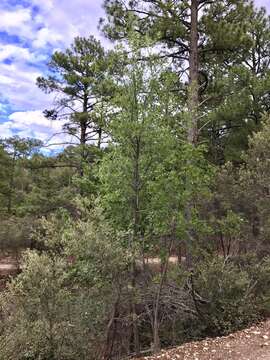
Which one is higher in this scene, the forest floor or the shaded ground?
the forest floor

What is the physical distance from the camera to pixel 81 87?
19.0 meters

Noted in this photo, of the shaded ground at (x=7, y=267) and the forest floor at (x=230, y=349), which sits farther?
the shaded ground at (x=7, y=267)

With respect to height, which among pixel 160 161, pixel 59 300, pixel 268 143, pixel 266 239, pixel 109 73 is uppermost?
pixel 109 73

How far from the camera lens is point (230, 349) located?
245 inches

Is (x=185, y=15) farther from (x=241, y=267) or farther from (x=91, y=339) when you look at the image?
(x=91, y=339)

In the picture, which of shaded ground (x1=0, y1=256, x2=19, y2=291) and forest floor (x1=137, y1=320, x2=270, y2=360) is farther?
shaded ground (x1=0, y1=256, x2=19, y2=291)

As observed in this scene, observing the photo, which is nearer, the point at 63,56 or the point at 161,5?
the point at 161,5

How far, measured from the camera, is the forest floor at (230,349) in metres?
5.90

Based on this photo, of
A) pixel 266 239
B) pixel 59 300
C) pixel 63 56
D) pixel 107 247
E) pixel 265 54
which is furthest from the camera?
pixel 265 54

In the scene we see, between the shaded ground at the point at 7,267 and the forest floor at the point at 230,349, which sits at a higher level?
the forest floor at the point at 230,349

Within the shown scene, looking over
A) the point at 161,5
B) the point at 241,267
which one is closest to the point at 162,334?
the point at 241,267

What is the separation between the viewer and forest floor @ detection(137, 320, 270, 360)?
590 centimetres

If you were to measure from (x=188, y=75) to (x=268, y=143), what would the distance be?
293cm

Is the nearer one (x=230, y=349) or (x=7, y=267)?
(x=230, y=349)
